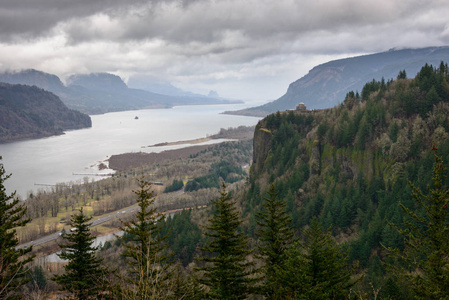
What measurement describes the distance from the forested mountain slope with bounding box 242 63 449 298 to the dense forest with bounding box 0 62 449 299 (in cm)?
22

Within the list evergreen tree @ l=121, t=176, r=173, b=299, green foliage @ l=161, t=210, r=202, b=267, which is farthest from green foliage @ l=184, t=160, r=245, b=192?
evergreen tree @ l=121, t=176, r=173, b=299

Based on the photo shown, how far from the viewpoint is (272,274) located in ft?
72.5

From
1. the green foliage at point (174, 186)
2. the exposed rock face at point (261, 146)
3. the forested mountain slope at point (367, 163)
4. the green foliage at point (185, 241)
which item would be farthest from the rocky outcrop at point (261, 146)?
the green foliage at point (174, 186)

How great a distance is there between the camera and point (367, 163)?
197 ft

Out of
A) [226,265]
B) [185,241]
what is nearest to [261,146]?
[185,241]

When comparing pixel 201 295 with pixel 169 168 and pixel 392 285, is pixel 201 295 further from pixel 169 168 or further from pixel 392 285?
pixel 169 168

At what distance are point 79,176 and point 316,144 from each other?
117m

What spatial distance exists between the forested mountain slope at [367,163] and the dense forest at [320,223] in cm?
22

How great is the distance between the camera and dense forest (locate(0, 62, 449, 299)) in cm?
1923

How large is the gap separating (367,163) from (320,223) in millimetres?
35527

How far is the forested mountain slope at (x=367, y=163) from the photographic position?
46.1m

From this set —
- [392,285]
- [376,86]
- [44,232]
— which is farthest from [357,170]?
[44,232]

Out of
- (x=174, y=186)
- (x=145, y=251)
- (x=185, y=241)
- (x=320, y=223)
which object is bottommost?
(x=174, y=186)

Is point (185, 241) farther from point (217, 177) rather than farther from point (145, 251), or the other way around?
point (217, 177)
